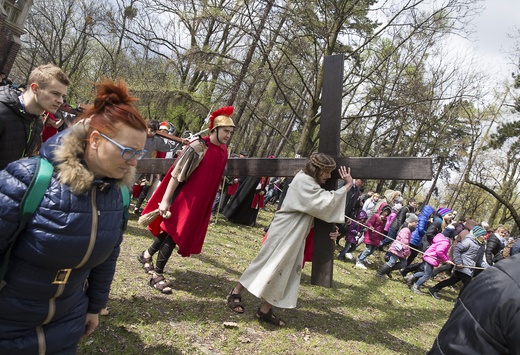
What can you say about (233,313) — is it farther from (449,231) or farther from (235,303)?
(449,231)

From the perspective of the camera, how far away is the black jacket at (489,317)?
1.27m

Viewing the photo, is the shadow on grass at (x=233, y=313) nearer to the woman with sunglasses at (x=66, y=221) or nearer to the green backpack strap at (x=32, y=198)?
the woman with sunglasses at (x=66, y=221)

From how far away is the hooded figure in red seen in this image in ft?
13.1

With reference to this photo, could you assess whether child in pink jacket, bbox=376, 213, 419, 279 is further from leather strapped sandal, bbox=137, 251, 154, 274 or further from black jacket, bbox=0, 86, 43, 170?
black jacket, bbox=0, 86, 43, 170

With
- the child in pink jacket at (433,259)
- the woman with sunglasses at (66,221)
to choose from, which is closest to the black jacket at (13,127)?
the woman with sunglasses at (66,221)

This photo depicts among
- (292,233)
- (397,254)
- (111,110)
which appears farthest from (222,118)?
(397,254)

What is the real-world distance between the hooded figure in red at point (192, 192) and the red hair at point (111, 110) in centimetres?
223

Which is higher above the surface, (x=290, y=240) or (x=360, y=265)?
(x=290, y=240)

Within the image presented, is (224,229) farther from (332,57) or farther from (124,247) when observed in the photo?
(332,57)

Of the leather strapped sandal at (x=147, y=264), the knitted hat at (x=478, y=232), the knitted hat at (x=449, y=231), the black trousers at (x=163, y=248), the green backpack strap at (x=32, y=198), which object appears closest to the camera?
the green backpack strap at (x=32, y=198)

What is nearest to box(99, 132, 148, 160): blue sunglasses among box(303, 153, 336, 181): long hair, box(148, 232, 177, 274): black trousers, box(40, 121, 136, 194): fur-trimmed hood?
box(40, 121, 136, 194): fur-trimmed hood

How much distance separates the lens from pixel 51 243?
1611 millimetres

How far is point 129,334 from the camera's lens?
309cm

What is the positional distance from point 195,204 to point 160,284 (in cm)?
92
